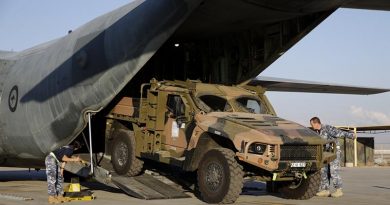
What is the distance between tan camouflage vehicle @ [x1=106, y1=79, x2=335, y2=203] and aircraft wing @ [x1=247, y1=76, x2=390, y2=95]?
271 inches

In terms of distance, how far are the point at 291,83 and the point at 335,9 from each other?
9155 millimetres

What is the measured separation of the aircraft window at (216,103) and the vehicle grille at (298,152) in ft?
6.68

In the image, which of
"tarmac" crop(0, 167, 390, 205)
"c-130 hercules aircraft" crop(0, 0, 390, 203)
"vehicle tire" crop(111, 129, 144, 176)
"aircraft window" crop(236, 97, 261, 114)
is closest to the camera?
"tarmac" crop(0, 167, 390, 205)

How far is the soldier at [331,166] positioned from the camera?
37.5ft

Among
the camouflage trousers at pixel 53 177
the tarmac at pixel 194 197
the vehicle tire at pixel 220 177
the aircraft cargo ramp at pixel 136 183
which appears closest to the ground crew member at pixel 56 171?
the camouflage trousers at pixel 53 177

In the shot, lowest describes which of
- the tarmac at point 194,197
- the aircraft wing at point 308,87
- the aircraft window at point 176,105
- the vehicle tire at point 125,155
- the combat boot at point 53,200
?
the tarmac at point 194,197

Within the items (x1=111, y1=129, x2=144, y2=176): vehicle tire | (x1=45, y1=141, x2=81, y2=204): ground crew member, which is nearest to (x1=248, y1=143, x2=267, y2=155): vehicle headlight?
(x1=111, y1=129, x2=144, y2=176): vehicle tire

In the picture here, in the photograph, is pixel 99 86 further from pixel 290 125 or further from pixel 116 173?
pixel 290 125

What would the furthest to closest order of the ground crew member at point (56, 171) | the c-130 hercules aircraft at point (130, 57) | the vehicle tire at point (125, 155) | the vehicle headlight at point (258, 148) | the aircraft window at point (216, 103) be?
the vehicle tire at point (125, 155)
the aircraft window at point (216, 103)
the c-130 hercules aircraft at point (130, 57)
the ground crew member at point (56, 171)
the vehicle headlight at point (258, 148)

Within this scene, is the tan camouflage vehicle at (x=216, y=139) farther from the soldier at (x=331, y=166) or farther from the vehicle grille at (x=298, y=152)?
the soldier at (x=331, y=166)

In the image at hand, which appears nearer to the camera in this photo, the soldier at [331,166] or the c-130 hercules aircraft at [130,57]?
the c-130 hercules aircraft at [130,57]

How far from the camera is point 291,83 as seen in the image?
19.6m

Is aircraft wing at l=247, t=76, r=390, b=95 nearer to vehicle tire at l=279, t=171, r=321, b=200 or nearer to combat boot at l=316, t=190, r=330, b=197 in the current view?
combat boot at l=316, t=190, r=330, b=197

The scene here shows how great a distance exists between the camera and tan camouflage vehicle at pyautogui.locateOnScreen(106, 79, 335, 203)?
9.18m
